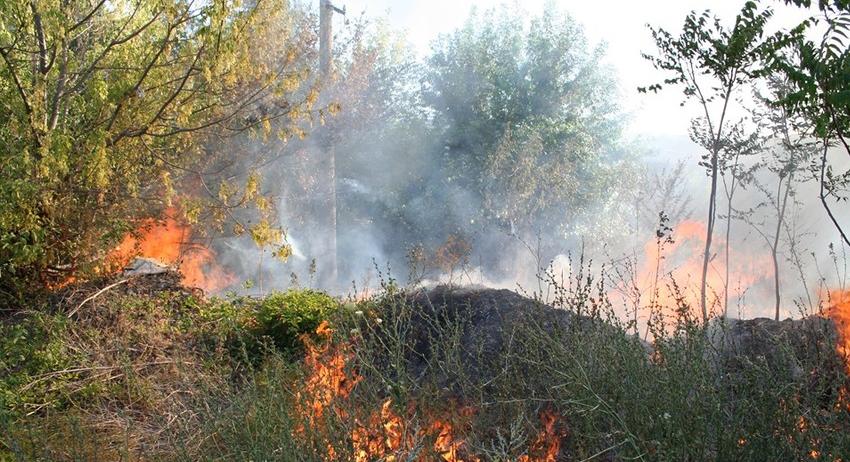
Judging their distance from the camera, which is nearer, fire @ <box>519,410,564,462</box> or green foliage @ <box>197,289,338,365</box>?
fire @ <box>519,410,564,462</box>

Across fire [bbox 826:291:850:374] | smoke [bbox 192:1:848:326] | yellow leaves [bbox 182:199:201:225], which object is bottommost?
fire [bbox 826:291:850:374]

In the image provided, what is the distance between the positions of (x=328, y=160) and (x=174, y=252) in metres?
4.80

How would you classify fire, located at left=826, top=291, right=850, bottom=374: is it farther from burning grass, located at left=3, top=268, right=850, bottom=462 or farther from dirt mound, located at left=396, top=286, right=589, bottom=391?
dirt mound, located at left=396, top=286, right=589, bottom=391

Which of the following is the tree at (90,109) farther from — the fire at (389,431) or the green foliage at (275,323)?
the fire at (389,431)

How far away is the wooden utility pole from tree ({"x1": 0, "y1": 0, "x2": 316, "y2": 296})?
8.19m

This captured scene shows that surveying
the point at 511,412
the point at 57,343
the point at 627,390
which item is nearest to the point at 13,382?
the point at 57,343

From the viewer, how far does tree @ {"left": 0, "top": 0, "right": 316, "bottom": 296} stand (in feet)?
22.0

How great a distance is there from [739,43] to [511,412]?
5.72 meters

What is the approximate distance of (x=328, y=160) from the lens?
1778 cm

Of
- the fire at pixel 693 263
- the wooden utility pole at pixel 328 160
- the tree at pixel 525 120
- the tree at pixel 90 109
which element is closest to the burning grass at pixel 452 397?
the tree at pixel 90 109

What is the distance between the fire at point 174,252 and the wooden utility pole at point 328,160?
2.19 meters

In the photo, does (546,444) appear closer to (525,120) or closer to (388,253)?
(525,120)

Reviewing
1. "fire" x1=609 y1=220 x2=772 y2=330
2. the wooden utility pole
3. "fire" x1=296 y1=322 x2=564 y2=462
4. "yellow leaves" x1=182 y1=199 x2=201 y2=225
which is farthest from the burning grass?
the wooden utility pole

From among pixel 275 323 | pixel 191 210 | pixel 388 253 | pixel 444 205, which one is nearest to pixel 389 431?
pixel 191 210
